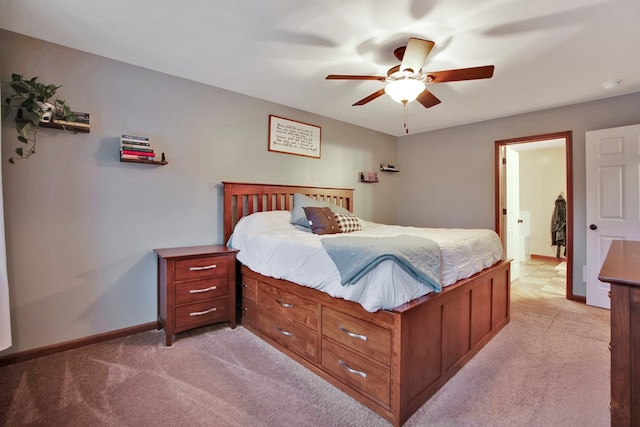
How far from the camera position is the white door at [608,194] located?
10.5ft

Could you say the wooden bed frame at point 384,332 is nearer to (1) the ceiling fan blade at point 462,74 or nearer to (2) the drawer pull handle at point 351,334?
(2) the drawer pull handle at point 351,334

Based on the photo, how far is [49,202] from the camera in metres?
2.31

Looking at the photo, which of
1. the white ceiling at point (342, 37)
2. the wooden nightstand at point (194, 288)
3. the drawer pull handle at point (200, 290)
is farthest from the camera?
the drawer pull handle at point (200, 290)

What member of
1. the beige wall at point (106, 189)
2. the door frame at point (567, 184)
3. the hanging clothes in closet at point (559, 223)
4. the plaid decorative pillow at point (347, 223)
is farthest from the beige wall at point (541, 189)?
the beige wall at point (106, 189)

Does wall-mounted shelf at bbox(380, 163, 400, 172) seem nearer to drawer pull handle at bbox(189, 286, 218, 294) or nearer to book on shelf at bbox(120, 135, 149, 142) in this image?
drawer pull handle at bbox(189, 286, 218, 294)

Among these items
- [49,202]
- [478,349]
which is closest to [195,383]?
[49,202]

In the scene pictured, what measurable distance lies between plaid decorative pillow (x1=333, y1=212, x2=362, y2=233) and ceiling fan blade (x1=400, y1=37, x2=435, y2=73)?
1.52 m

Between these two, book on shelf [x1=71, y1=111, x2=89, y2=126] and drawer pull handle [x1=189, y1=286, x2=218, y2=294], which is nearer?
book on shelf [x1=71, y1=111, x2=89, y2=126]

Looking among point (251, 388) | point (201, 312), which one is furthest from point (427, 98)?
point (201, 312)

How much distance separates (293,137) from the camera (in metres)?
3.86

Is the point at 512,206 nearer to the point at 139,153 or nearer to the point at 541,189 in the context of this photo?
the point at 541,189

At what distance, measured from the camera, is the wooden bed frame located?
1.62 metres

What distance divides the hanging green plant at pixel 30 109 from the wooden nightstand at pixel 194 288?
121 centimetres

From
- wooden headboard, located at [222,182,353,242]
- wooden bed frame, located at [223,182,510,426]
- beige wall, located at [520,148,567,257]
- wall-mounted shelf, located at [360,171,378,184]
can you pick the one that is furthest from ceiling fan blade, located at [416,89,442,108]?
beige wall, located at [520,148,567,257]
